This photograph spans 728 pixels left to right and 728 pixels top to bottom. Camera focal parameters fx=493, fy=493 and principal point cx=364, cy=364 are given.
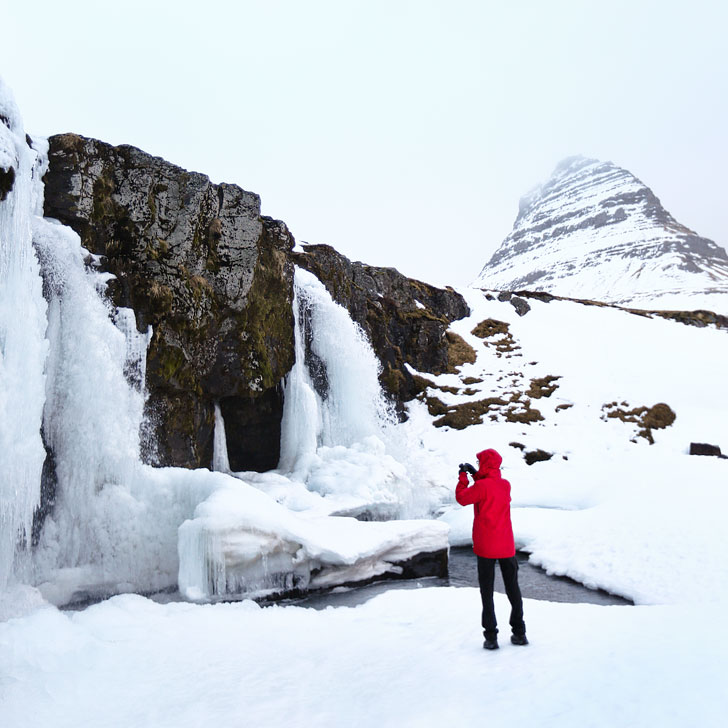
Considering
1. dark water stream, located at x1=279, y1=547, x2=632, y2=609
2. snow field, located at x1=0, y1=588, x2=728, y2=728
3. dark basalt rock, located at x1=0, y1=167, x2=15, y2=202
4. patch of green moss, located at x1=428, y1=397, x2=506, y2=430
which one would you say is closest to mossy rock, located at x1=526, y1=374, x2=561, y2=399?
patch of green moss, located at x1=428, y1=397, x2=506, y2=430

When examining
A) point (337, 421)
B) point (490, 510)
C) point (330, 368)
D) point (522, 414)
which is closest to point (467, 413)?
point (522, 414)

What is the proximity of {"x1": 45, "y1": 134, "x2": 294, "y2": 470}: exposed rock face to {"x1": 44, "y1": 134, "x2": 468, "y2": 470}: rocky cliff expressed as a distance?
0.10ft

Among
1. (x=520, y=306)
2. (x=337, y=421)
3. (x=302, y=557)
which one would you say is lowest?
(x=302, y=557)

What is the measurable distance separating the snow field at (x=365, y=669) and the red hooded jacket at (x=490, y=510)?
1.07 m

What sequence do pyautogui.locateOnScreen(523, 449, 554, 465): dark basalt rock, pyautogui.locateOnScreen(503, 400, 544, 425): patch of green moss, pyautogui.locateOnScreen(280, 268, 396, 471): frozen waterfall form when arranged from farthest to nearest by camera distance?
1. pyautogui.locateOnScreen(503, 400, 544, 425): patch of green moss
2. pyautogui.locateOnScreen(523, 449, 554, 465): dark basalt rock
3. pyautogui.locateOnScreen(280, 268, 396, 471): frozen waterfall

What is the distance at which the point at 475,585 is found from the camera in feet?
36.5

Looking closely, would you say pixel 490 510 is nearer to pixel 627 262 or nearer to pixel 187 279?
pixel 187 279

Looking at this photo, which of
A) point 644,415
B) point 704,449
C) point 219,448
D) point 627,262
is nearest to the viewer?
point 219,448

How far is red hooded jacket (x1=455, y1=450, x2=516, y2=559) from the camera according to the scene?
18.1 feet

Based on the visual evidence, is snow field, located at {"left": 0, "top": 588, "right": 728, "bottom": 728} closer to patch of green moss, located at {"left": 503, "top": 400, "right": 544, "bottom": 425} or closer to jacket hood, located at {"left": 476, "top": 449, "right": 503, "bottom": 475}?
jacket hood, located at {"left": 476, "top": 449, "right": 503, "bottom": 475}

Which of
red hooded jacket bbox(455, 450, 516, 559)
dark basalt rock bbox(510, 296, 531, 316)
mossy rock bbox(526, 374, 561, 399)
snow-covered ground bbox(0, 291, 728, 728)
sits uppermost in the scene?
dark basalt rock bbox(510, 296, 531, 316)

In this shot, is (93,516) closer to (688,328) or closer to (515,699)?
(515,699)

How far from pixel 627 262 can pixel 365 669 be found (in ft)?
493

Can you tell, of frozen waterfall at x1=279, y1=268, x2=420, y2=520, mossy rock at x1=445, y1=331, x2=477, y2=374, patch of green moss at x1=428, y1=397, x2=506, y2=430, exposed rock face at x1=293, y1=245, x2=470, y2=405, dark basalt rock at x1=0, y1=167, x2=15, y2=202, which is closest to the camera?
dark basalt rock at x1=0, y1=167, x2=15, y2=202
